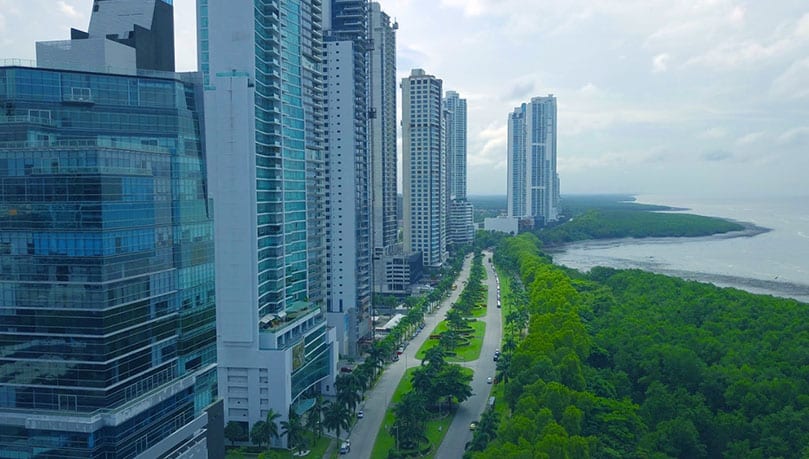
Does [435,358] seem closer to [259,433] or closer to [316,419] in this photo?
[316,419]

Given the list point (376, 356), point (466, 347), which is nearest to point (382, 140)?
point (466, 347)

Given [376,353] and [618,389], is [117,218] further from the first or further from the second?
[618,389]

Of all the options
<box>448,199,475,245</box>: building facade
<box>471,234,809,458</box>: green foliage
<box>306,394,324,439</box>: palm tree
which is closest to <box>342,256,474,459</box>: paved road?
<box>306,394,324,439</box>: palm tree

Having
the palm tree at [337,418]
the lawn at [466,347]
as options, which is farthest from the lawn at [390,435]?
the lawn at [466,347]

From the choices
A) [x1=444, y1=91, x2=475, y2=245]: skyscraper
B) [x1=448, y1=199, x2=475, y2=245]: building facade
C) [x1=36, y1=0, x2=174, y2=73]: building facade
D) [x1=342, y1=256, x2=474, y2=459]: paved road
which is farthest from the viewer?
[x1=444, y1=91, x2=475, y2=245]: skyscraper

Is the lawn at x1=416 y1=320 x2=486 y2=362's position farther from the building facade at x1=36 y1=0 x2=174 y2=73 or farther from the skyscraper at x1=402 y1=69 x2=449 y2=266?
the skyscraper at x1=402 y1=69 x2=449 y2=266

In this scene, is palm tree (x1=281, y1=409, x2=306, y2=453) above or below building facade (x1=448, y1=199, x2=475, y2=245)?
below
